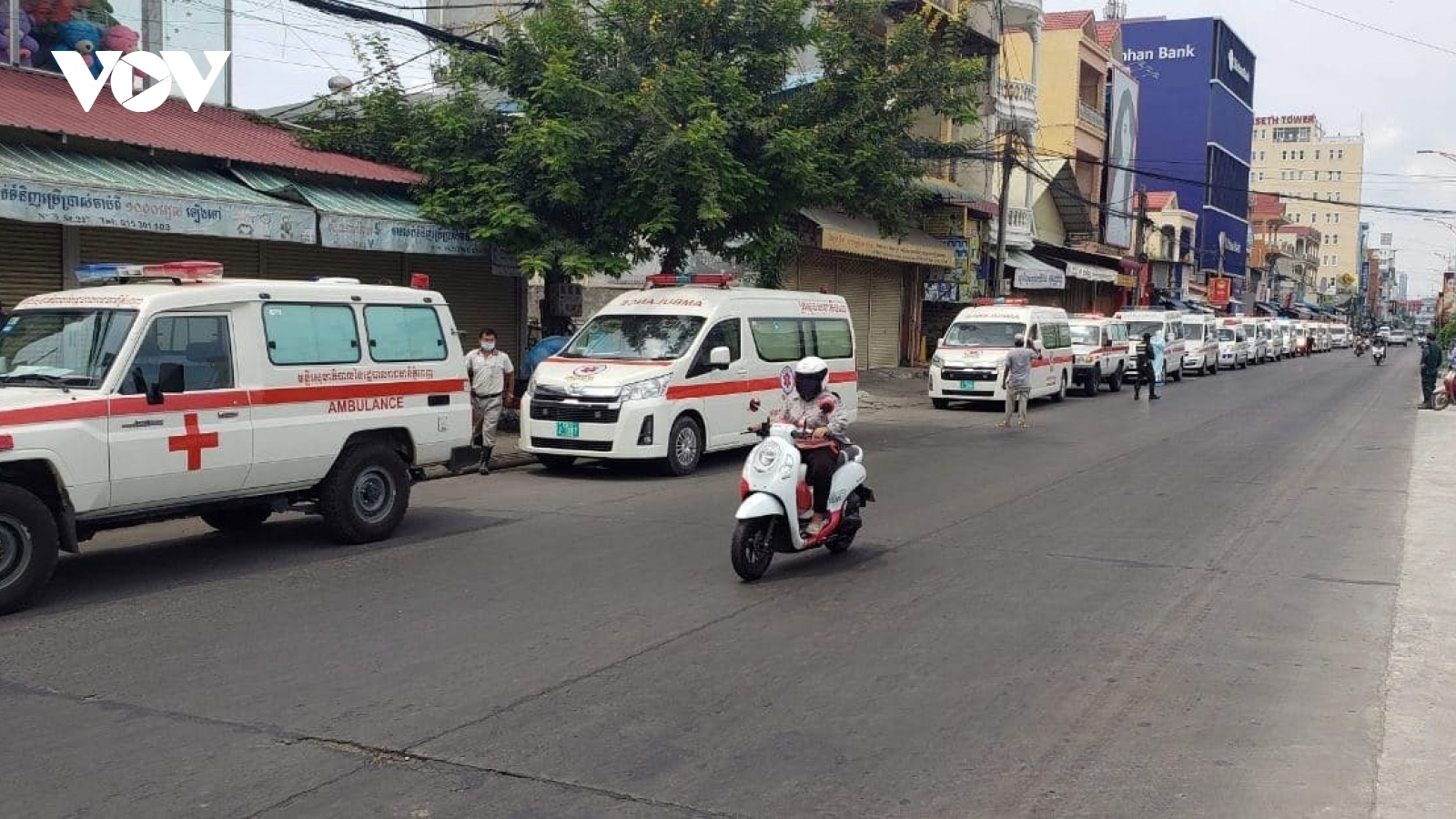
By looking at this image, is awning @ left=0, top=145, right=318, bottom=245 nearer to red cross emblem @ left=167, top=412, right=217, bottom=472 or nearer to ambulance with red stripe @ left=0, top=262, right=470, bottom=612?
ambulance with red stripe @ left=0, top=262, right=470, bottom=612

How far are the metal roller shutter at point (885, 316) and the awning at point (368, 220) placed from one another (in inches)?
740

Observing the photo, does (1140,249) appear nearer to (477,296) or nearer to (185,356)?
(477,296)

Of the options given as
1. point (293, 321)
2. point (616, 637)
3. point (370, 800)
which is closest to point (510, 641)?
point (616, 637)

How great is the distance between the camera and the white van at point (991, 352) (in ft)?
81.5

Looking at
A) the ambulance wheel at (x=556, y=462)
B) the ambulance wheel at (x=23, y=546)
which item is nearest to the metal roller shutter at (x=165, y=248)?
the ambulance wheel at (x=556, y=462)

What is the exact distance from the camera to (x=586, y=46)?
60.0 feet

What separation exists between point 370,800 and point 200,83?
603 inches

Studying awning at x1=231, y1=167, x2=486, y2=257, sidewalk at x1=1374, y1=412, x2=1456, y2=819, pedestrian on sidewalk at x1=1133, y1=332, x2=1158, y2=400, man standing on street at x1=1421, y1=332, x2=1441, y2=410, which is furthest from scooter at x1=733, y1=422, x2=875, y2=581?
pedestrian on sidewalk at x1=1133, y1=332, x2=1158, y2=400

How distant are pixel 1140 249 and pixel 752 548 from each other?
57.1m

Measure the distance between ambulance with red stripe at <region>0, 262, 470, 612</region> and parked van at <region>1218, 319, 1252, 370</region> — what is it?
141ft

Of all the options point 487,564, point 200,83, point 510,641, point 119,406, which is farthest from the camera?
point 200,83

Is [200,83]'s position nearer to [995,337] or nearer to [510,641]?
[510,641]

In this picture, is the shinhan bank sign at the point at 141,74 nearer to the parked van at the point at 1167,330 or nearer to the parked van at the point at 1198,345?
the parked van at the point at 1167,330

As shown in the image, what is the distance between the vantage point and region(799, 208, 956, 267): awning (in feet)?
90.7
